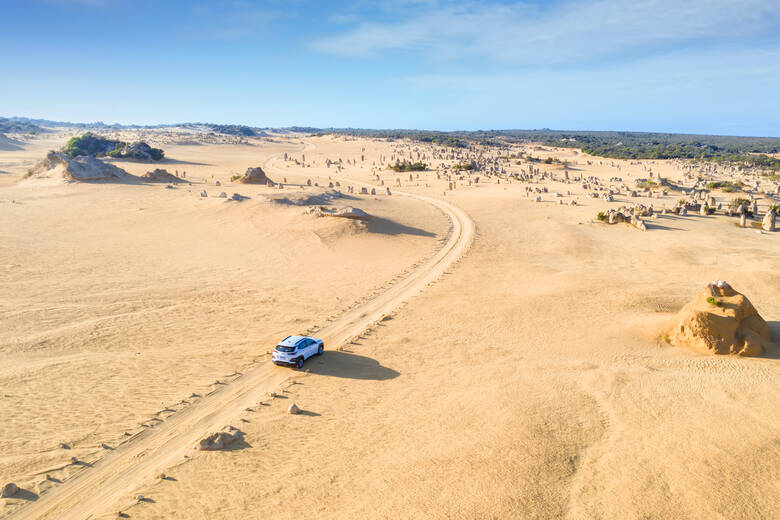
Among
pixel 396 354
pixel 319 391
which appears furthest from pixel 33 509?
pixel 396 354

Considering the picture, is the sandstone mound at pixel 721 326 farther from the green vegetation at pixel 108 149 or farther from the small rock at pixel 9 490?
the green vegetation at pixel 108 149

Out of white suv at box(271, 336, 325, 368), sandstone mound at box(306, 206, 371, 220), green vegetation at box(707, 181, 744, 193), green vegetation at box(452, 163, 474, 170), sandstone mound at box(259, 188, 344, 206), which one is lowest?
white suv at box(271, 336, 325, 368)

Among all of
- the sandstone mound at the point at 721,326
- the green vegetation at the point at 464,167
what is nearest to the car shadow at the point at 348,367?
the sandstone mound at the point at 721,326

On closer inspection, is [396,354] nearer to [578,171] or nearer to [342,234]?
[342,234]

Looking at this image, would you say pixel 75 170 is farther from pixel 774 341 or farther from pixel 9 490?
pixel 774 341

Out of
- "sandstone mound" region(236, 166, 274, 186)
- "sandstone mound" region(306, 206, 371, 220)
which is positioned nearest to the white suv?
"sandstone mound" region(306, 206, 371, 220)

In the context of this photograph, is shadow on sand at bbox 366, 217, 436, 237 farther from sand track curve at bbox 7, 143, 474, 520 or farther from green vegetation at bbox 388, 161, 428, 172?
green vegetation at bbox 388, 161, 428, 172

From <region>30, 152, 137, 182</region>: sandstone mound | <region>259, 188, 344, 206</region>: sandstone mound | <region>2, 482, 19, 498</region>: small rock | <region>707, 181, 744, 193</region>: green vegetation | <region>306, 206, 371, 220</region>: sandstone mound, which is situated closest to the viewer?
<region>2, 482, 19, 498</region>: small rock
